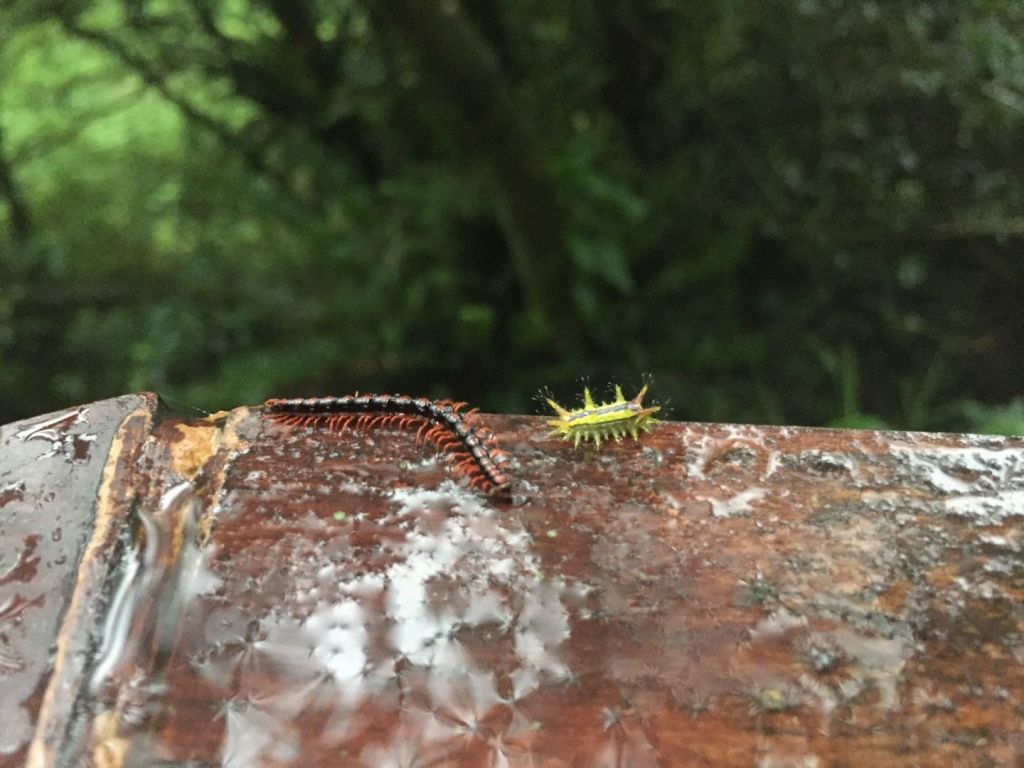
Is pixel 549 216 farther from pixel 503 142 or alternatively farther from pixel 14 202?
pixel 14 202

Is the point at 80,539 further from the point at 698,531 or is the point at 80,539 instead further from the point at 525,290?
the point at 525,290

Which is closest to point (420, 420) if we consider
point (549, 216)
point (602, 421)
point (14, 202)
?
point (602, 421)

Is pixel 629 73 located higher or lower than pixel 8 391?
higher

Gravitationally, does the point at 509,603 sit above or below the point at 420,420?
below

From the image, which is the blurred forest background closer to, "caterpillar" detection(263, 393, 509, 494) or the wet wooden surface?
"caterpillar" detection(263, 393, 509, 494)

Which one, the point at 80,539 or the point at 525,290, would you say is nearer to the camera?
the point at 80,539

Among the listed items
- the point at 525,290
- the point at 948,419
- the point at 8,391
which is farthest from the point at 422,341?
the point at 948,419
